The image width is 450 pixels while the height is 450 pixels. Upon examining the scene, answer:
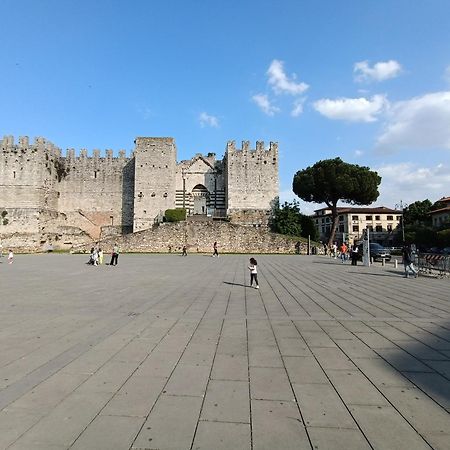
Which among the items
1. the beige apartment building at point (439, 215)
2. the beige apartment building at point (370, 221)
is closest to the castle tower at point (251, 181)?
the beige apartment building at point (439, 215)

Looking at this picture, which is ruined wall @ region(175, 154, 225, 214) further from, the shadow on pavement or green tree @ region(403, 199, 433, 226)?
the shadow on pavement

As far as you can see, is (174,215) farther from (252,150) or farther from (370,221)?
(370,221)

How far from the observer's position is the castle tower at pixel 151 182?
4466cm

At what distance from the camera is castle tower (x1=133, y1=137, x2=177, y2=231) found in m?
44.7

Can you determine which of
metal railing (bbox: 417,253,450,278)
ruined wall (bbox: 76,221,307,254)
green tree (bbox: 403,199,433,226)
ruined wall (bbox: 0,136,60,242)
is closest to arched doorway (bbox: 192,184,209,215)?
ruined wall (bbox: 76,221,307,254)

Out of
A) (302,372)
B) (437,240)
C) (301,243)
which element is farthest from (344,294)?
(437,240)

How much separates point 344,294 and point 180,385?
7437 mm

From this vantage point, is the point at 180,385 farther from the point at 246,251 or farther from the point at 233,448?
the point at 246,251

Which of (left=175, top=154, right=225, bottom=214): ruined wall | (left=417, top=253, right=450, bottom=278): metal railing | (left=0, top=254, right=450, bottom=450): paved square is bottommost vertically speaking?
(left=0, top=254, right=450, bottom=450): paved square

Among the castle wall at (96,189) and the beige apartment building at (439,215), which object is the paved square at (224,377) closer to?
the castle wall at (96,189)

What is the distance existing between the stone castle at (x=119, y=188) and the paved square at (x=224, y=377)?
37541 millimetres

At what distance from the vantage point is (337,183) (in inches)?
1571

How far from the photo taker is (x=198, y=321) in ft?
21.4

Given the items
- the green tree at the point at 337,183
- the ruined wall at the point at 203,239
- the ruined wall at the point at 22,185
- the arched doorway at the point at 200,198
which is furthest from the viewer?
the arched doorway at the point at 200,198
